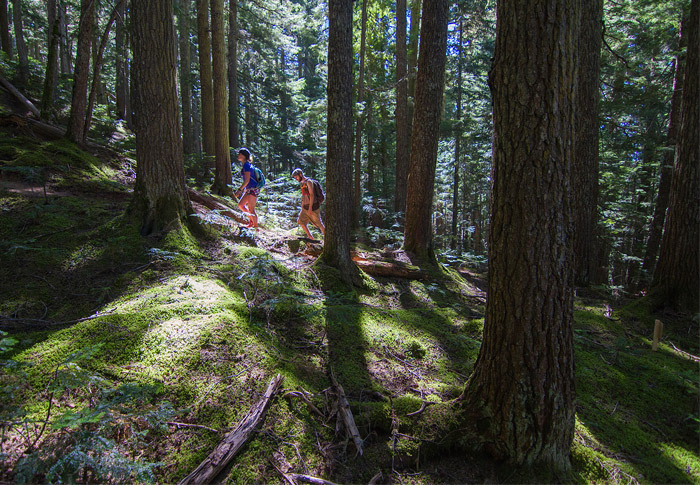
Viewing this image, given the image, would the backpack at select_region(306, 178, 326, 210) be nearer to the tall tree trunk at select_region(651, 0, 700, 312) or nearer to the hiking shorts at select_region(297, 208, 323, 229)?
the hiking shorts at select_region(297, 208, 323, 229)

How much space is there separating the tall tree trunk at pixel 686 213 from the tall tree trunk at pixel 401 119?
810 cm

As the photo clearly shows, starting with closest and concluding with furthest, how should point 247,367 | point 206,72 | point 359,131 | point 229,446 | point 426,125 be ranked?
point 229,446 → point 247,367 → point 426,125 → point 206,72 → point 359,131

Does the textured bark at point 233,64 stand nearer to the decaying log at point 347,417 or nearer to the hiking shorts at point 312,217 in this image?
the hiking shorts at point 312,217

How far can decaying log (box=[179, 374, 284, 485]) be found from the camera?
2.13 m

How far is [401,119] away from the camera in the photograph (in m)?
13.9

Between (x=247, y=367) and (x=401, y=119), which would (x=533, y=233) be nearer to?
(x=247, y=367)

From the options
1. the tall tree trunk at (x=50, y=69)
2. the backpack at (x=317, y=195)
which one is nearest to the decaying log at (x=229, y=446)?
the backpack at (x=317, y=195)

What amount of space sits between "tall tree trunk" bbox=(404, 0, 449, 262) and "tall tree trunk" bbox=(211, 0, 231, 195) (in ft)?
22.5

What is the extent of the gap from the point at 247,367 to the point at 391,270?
471 cm

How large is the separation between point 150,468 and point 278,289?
3055mm

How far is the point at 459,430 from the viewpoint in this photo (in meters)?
2.66

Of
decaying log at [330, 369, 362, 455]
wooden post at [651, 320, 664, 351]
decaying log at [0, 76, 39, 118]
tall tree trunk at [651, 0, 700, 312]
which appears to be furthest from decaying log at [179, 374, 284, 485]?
decaying log at [0, 76, 39, 118]

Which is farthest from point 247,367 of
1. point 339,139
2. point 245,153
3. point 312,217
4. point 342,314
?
point 245,153

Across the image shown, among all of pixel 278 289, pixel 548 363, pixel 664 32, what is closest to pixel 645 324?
pixel 548 363
